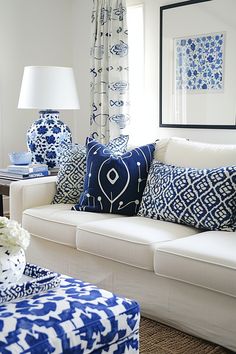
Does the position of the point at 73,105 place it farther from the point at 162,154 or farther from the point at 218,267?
the point at 218,267

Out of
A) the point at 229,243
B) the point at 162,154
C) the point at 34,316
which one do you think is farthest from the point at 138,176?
the point at 34,316

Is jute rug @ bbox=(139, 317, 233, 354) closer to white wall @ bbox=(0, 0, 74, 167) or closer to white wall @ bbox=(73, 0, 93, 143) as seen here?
white wall @ bbox=(0, 0, 74, 167)

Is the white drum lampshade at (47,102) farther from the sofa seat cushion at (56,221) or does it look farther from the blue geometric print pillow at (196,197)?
the blue geometric print pillow at (196,197)

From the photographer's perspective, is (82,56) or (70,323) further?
(82,56)

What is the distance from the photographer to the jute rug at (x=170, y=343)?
7.55 ft

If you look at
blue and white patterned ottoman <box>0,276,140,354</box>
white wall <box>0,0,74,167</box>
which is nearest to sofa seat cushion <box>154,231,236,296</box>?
blue and white patterned ottoman <box>0,276,140,354</box>

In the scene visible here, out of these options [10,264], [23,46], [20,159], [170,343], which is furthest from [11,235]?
[23,46]

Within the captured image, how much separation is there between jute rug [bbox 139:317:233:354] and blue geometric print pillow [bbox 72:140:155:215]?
0.83 m

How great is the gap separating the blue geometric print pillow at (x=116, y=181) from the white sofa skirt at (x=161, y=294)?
360 millimetres

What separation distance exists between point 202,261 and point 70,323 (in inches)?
30.5

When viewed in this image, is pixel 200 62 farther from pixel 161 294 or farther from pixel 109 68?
pixel 161 294

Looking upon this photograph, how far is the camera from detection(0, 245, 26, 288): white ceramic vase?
1.86 meters

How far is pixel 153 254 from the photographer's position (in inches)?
98.5

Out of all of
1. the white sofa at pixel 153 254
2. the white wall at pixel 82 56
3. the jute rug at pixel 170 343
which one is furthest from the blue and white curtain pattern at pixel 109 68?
the jute rug at pixel 170 343
